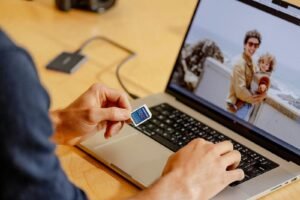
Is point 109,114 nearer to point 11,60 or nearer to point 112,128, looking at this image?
point 112,128

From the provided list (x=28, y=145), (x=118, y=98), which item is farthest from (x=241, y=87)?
(x=28, y=145)

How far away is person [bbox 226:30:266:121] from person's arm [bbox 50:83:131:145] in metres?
0.24

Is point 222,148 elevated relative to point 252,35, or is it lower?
lower

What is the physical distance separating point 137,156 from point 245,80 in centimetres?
28

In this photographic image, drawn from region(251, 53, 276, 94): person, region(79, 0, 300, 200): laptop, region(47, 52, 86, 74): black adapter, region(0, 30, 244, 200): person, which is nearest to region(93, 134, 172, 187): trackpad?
region(79, 0, 300, 200): laptop

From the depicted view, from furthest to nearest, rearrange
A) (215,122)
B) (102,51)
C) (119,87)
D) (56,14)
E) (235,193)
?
1. (56,14)
2. (102,51)
3. (119,87)
4. (215,122)
5. (235,193)

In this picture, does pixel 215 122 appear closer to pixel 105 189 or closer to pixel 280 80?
pixel 280 80

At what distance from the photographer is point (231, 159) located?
104cm

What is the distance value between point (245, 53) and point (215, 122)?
16 cm

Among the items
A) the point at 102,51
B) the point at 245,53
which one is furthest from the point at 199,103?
the point at 102,51

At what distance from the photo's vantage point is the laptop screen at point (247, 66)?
1143 millimetres

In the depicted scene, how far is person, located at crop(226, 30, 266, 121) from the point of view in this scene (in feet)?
3.88

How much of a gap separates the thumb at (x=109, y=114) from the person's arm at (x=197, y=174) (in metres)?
0.14

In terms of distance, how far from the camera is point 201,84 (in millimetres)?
1265
